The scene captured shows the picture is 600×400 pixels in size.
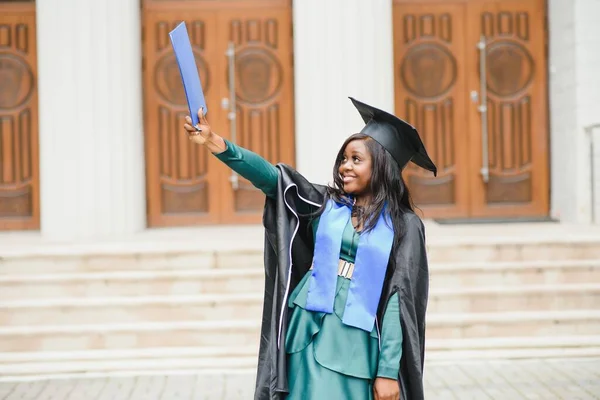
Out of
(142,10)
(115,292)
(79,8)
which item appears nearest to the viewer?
(115,292)

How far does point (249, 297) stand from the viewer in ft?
22.8

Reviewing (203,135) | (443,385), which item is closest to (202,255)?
(443,385)

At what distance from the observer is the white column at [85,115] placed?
870cm

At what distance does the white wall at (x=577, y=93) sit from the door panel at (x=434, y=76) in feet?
3.99

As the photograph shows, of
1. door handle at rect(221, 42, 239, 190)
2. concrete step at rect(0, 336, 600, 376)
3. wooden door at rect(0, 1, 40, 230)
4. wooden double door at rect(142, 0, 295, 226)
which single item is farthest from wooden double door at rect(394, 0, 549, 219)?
wooden door at rect(0, 1, 40, 230)

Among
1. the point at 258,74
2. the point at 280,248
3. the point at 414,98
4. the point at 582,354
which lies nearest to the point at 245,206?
the point at 258,74

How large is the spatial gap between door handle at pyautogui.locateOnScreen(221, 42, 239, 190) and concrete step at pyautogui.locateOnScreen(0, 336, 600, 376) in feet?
11.3

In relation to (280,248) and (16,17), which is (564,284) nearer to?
(280,248)

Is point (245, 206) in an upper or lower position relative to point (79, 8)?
lower

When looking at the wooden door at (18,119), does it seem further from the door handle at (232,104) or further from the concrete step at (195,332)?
the concrete step at (195,332)

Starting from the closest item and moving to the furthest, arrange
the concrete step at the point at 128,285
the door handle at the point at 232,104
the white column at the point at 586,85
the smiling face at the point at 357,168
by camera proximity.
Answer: the smiling face at the point at 357,168, the concrete step at the point at 128,285, the white column at the point at 586,85, the door handle at the point at 232,104

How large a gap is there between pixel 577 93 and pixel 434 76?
1749 millimetres

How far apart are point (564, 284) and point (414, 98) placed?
3.53 metres

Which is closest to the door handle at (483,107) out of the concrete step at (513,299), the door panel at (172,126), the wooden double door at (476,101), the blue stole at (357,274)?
the wooden double door at (476,101)
